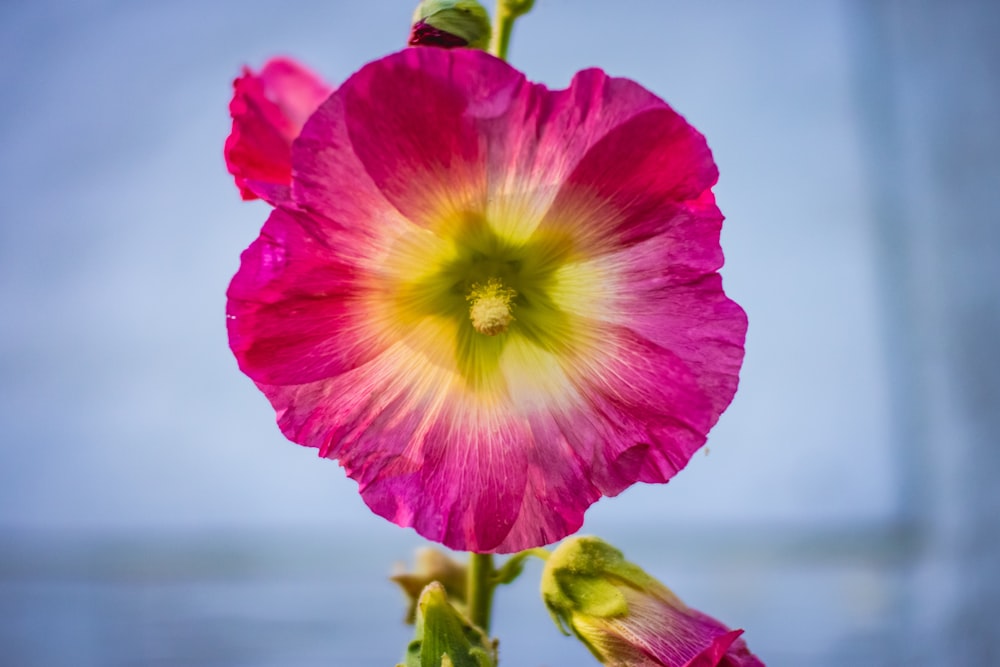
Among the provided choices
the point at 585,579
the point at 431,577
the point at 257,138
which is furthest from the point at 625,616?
the point at 257,138

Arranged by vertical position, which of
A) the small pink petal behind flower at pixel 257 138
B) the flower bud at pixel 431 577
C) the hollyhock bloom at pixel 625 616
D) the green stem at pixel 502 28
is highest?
the green stem at pixel 502 28

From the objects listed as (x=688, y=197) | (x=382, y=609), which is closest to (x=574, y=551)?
(x=688, y=197)

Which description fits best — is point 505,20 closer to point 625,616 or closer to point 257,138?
point 257,138

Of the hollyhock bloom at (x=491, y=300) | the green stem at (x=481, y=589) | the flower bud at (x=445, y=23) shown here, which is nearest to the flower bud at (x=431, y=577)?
the green stem at (x=481, y=589)

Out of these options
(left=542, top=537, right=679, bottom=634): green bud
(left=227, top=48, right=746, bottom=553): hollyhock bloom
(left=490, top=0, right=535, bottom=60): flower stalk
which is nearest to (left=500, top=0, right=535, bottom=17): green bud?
(left=490, top=0, right=535, bottom=60): flower stalk

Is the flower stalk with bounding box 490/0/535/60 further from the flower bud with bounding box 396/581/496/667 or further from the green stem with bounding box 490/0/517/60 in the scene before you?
the flower bud with bounding box 396/581/496/667

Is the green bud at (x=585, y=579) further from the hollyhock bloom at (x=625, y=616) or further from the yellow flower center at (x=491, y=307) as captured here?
the yellow flower center at (x=491, y=307)
